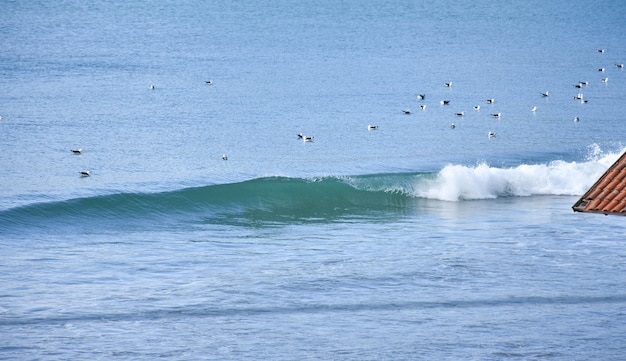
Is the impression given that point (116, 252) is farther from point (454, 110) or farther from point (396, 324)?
point (454, 110)

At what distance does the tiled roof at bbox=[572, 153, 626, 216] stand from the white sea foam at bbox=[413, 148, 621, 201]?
19.1 meters

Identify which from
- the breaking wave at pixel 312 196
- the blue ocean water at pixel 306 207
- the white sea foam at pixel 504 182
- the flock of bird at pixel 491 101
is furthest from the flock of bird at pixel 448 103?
the white sea foam at pixel 504 182

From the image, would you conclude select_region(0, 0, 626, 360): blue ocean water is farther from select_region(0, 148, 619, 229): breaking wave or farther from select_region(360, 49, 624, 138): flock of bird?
select_region(360, 49, 624, 138): flock of bird

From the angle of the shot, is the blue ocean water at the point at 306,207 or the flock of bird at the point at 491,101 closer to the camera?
the blue ocean water at the point at 306,207

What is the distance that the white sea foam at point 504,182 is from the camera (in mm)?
32844

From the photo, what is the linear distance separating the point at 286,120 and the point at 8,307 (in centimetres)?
2460

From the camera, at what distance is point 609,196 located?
13.0 meters

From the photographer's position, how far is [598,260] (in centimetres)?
2338

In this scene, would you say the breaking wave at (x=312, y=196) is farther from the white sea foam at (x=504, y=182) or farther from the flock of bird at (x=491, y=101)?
the flock of bird at (x=491, y=101)

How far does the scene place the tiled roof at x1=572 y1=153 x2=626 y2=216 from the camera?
12.8m

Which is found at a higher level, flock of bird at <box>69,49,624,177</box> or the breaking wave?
flock of bird at <box>69,49,624,177</box>

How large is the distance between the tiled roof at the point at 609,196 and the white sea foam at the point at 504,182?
19.1 m

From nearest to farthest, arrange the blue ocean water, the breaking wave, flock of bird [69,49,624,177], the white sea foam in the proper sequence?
the blue ocean water
the breaking wave
the white sea foam
flock of bird [69,49,624,177]

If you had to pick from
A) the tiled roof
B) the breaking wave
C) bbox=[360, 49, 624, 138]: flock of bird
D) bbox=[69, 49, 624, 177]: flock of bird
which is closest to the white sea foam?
the breaking wave
